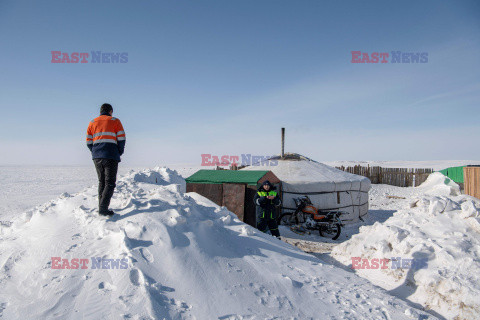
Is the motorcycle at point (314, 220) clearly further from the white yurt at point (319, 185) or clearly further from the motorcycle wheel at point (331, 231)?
the white yurt at point (319, 185)

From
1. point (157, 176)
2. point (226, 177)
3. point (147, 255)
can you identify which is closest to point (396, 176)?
point (226, 177)

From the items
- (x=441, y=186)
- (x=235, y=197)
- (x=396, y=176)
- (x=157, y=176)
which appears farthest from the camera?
(x=396, y=176)

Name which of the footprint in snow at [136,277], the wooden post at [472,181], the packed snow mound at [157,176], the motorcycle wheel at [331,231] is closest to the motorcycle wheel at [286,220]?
the motorcycle wheel at [331,231]

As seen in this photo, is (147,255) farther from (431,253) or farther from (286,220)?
(286,220)

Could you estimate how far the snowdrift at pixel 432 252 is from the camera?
3.16 metres

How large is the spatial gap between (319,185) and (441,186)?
7972 millimetres

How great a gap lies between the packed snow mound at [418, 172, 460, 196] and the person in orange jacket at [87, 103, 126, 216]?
12.3 metres

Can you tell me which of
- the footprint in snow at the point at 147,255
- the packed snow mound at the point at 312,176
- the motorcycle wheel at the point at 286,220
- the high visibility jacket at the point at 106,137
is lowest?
the motorcycle wheel at the point at 286,220

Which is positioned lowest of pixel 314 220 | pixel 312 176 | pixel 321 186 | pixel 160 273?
pixel 314 220

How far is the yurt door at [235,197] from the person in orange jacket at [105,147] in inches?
134

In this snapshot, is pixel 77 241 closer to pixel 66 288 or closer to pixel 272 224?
pixel 66 288

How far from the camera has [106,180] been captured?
11.6ft

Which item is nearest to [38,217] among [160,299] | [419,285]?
[160,299]

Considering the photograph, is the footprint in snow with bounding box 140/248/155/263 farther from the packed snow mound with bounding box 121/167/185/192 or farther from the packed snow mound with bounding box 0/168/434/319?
the packed snow mound with bounding box 121/167/185/192
